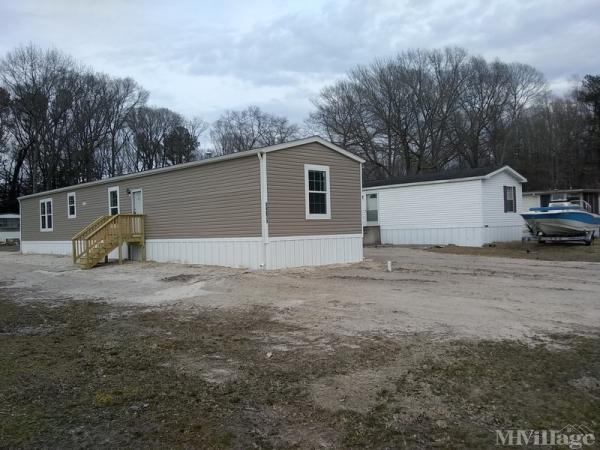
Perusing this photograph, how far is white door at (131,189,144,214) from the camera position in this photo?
18.1 meters

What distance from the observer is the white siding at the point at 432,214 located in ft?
71.4

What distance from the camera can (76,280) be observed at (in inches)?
543

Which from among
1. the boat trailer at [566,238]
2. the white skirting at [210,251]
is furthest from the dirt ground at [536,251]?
the white skirting at [210,251]

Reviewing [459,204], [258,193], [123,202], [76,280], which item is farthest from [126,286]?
[459,204]

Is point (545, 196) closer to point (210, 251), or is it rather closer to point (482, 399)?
point (210, 251)

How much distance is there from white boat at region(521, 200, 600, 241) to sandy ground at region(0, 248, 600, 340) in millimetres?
5229

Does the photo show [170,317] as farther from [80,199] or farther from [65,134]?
[65,134]

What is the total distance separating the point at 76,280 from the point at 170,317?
6744mm

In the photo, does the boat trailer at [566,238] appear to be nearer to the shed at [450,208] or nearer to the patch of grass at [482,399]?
the shed at [450,208]

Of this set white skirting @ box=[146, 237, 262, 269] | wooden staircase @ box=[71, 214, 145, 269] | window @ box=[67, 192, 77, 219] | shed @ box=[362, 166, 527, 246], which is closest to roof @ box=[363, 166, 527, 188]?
shed @ box=[362, 166, 527, 246]

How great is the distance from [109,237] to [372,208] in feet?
43.9

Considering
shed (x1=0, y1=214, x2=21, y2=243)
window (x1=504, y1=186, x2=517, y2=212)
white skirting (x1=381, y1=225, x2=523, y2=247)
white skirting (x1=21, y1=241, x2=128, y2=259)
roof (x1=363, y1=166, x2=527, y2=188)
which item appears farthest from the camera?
shed (x1=0, y1=214, x2=21, y2=243)

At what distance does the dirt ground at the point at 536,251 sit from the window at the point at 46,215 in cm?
1728

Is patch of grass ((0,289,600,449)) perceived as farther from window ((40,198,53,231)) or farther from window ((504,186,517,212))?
window ((40,198,53,231))
